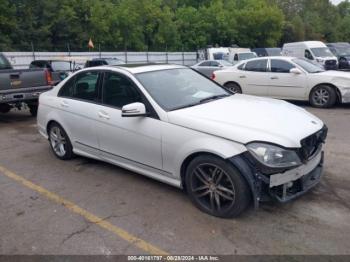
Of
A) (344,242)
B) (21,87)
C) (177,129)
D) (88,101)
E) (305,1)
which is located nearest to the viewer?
(344,242)

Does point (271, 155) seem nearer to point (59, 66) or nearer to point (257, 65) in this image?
point (257, 65)

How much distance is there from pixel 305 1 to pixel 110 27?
212ft

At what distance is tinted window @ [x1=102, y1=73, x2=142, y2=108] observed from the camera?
4750 mm

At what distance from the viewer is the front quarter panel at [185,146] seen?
3.75 metres

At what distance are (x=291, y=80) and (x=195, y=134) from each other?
733cm

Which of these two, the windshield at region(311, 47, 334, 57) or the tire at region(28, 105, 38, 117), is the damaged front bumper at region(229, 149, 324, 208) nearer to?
the tire at region(28, 105, 38, 117)

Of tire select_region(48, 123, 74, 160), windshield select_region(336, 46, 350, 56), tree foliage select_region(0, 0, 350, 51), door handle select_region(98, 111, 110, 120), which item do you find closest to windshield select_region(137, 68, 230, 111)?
door handle select_region(98, 111, 110, 120)

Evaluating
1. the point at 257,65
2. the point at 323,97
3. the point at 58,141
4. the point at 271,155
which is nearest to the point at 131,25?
the point at 257,65

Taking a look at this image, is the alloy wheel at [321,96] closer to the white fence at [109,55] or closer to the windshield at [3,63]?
the windshield at [3,63]

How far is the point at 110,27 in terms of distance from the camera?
128 ft

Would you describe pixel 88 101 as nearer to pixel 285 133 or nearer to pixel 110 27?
pixel 285 133

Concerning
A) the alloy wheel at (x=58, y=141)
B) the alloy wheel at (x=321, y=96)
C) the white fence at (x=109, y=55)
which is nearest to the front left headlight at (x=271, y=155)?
the alloy wheel at (x=58, y=141)

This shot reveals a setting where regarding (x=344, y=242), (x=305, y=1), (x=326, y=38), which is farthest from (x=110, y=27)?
(x=305, y=1)

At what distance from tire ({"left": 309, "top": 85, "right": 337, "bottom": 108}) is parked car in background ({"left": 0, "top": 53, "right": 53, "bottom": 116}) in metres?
7.05
